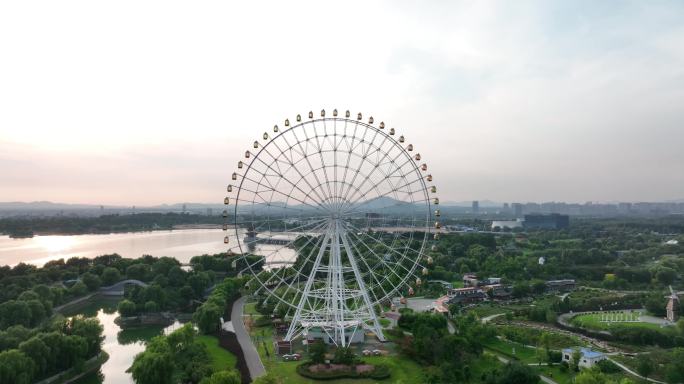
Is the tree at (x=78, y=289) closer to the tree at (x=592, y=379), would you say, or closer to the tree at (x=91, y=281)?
the tree at (x=91, y=281)

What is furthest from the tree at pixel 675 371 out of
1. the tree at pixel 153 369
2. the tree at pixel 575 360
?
the tree at pixel 153 369

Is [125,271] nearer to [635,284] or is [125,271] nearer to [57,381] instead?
[57,381]

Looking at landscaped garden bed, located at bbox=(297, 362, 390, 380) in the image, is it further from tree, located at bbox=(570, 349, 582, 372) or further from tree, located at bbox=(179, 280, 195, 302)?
tree, located at bbox=(179, 280, 195, 302)

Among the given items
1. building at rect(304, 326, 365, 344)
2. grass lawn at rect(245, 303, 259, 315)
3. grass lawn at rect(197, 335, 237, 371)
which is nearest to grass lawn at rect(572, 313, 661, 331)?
building at rect(304, 326, 365, 344)

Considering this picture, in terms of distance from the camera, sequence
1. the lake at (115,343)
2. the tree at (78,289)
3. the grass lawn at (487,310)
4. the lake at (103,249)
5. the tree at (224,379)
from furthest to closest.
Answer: the lake at (103,249), the tree at (78,289), the grass lawn at (487,310), the lake at (115,343), the tree at (224,379)

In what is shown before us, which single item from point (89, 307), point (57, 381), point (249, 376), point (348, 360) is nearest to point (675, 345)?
point (348, 360)

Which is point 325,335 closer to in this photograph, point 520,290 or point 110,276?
point 520,290
